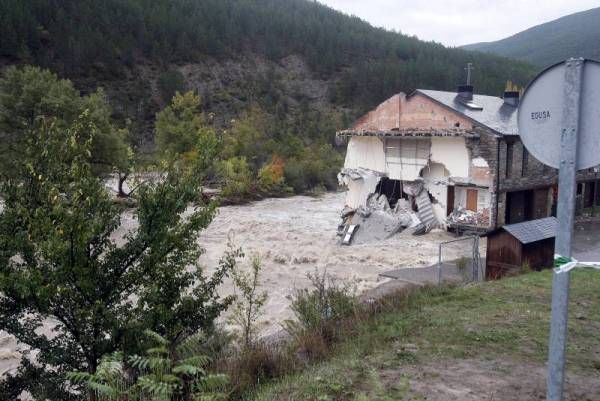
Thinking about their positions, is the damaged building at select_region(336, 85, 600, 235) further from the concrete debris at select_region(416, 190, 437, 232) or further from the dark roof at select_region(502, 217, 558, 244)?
the dark roof at select_region(502, 217, 558, 244)

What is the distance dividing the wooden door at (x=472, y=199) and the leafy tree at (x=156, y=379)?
1967cm

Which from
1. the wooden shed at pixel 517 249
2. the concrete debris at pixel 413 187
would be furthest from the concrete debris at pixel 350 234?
the wooden shed at pixel 517 249

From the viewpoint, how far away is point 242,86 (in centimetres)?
9544

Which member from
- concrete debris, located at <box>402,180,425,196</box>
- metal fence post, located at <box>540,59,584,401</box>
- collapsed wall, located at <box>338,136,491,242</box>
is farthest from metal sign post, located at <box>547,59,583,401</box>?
concrete debris, located at <box>402,180,425,196</box>

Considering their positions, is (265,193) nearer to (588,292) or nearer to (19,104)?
(19,104)

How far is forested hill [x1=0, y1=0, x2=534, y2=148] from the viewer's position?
81125mm

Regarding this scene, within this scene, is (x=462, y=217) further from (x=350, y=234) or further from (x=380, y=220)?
(x=350, y=234)

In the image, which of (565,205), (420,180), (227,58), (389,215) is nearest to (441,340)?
(565,205)

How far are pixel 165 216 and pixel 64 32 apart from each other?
91829 millimetres

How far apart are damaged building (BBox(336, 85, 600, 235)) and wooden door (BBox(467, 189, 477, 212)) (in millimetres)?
47

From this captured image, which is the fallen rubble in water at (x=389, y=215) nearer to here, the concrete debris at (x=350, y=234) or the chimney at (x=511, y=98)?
the concrete debris at (x=350, y=234)

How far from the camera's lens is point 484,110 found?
2656 cm

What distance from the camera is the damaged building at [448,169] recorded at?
78.5 ft

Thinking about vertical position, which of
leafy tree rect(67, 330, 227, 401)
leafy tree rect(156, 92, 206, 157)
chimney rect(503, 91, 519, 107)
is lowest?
leafy tree rect(67, 330, 227, 401)
